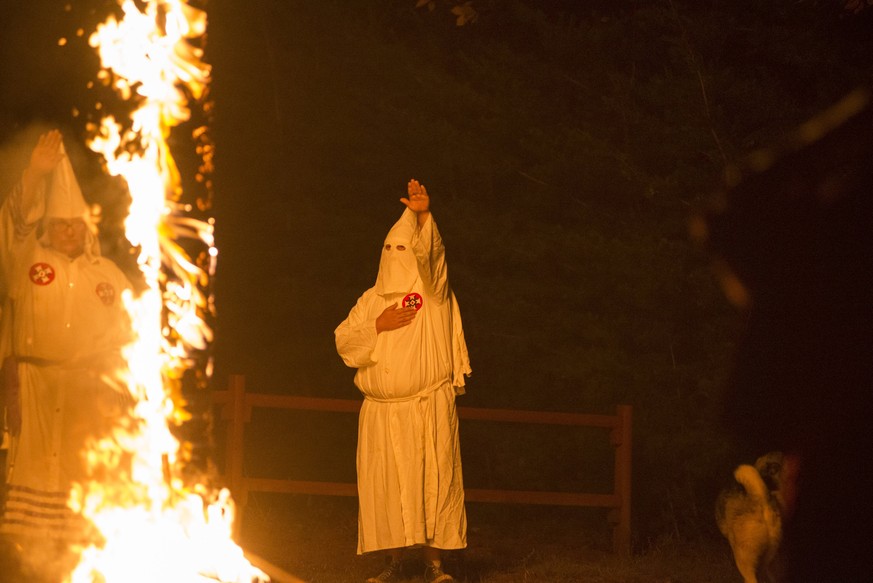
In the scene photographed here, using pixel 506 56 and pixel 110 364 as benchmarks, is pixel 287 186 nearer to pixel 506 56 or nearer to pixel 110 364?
pixel 506 56

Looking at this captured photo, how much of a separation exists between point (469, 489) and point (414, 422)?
2622 mm

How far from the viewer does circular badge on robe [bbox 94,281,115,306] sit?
7512mm

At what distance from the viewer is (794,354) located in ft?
38.3

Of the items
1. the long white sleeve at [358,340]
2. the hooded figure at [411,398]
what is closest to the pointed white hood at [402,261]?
the hooded figure at [411,398]

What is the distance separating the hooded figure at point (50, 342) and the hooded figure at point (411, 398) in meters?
1.91

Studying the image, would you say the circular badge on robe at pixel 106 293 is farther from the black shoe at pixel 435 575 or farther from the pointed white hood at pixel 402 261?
the black shoe at pixel 435 575

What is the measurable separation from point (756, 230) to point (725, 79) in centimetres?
166

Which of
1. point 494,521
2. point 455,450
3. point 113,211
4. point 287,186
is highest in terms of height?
point 287,186

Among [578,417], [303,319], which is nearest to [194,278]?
[303,319]

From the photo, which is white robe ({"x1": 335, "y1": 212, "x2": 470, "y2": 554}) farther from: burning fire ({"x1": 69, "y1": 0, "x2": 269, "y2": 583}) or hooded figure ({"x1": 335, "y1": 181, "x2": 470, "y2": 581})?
burning fire ({"x1": 69, "y1": 0, "x2": 269, "y2": 583})

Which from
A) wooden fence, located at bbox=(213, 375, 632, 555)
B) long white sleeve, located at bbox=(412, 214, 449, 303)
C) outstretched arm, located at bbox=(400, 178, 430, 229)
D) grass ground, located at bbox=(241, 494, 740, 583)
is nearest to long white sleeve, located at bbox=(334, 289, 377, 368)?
long white sleeve, located at bbox=(412, 214, 449, 303)

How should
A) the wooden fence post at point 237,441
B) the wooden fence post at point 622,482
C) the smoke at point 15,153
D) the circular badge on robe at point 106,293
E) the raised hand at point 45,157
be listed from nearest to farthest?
the raised hand at point 45,157, the circular badge on robe at point 106,293, the smoke at point 15,153, the wooden fence post at point 237,441, the wooden fence post at point 622,482

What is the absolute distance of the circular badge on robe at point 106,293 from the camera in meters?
7.51

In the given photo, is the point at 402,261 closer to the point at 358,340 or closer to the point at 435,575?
the point at 358,340
